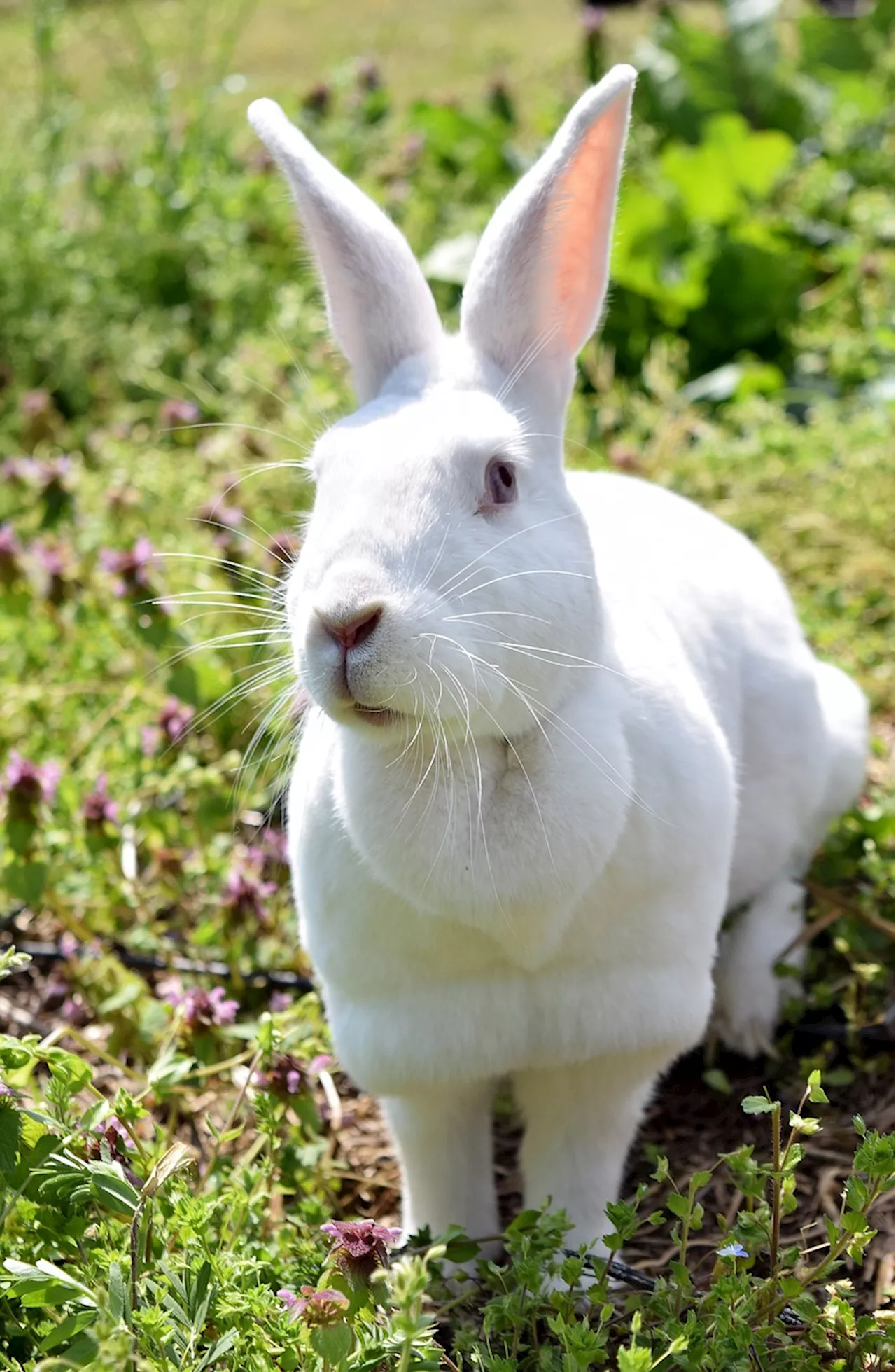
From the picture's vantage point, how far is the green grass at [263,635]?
6.57 feet

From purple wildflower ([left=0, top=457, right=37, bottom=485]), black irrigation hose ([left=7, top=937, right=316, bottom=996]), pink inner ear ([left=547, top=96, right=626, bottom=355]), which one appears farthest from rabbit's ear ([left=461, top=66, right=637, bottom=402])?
purple wildflower ([left=0, top=457, right=37, bottom=485])

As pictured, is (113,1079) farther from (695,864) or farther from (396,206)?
(396,206)

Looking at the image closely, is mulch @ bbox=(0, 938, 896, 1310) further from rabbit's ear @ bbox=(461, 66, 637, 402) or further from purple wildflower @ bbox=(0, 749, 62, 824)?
rabbit's ear @ bbox=(461, 66, 637, 402)

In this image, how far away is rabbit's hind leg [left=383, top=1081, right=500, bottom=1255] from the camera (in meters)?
2.48

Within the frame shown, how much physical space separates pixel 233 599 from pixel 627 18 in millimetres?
8628

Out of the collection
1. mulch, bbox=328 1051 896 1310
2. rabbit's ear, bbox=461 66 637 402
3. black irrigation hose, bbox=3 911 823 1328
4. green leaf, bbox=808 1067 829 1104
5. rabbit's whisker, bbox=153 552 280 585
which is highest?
rabbit's ear, bbox=461 66 637 402

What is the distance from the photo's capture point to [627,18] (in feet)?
36.3

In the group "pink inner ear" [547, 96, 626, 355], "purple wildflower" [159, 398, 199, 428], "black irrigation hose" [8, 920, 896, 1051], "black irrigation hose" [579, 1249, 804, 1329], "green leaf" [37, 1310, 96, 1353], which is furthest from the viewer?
"purple wildflower" [159, 398, 199, 428]

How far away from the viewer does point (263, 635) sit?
373 centimetres

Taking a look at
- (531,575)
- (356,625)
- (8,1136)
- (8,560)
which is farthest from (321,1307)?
(8,560)

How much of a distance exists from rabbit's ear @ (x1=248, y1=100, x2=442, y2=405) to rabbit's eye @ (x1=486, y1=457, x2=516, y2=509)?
0.31 metres

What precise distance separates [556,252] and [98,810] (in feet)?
5.21

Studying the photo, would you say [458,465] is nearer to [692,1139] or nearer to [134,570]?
[692,1139]

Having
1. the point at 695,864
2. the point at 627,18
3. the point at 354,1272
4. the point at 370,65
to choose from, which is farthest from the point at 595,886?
the point at 627,18
